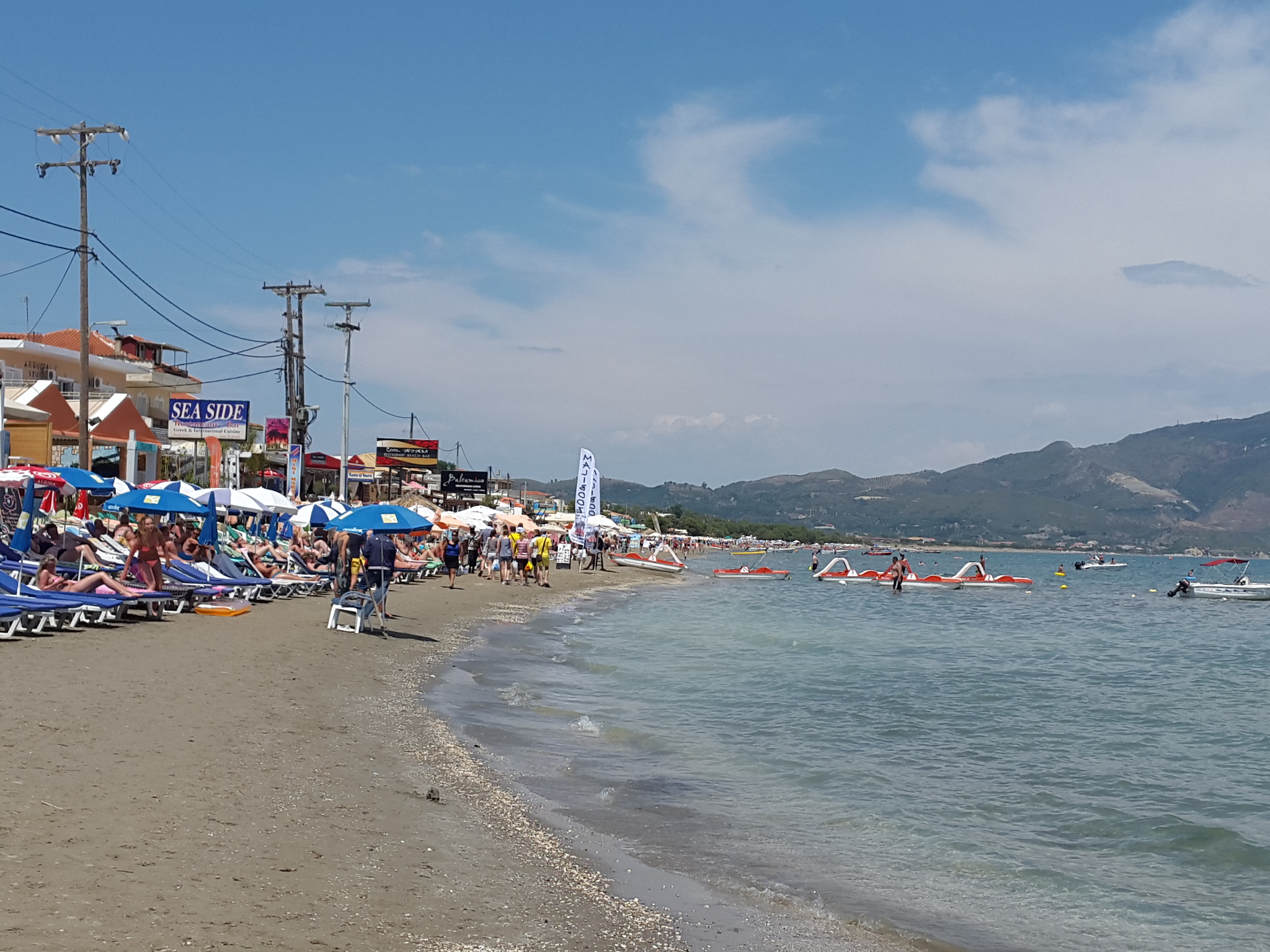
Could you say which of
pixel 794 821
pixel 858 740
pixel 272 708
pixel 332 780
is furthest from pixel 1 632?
pixel 858 740

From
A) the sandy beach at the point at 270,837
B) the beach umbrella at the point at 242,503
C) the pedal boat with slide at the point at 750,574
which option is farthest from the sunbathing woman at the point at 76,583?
the pedal boat with slide at the point at 750,574

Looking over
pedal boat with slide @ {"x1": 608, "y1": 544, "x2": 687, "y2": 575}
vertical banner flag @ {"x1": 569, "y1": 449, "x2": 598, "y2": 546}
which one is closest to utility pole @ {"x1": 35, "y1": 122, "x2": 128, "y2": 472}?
vertical banner flag @ {"x1": 569, "y1": 449, "x2": 598, "y2": 546}

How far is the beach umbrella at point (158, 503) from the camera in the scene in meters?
19.9

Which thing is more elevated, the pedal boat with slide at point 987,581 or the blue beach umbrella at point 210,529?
the blue beach umbrella at point 210,529

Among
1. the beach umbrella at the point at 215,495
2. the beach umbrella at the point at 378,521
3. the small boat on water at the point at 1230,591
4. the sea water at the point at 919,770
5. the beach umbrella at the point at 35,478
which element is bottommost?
the small boat on water at the point at 1230,591

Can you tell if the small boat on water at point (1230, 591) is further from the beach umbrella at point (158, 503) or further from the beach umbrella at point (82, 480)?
the beach umbrella at point (82, 480)

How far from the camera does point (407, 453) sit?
77312 mm

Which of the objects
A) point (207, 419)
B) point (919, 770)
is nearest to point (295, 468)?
point (207, 419)

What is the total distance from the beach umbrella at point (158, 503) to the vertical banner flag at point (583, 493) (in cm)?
2373

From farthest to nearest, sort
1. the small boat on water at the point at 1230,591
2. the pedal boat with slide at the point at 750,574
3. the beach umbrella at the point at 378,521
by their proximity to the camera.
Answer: the pedal boat with slide at the point at 750,574 < the small boat on water at the point at 1230,591 < the beach umbrella at the point at 378,521

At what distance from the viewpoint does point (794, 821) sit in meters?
9.45

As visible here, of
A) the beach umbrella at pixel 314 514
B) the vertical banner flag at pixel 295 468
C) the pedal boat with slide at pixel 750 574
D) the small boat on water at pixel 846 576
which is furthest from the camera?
the pedal boat with slide at pixel 750 574

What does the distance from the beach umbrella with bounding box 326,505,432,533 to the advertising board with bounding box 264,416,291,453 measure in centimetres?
3316

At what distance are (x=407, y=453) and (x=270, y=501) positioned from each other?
166ft
